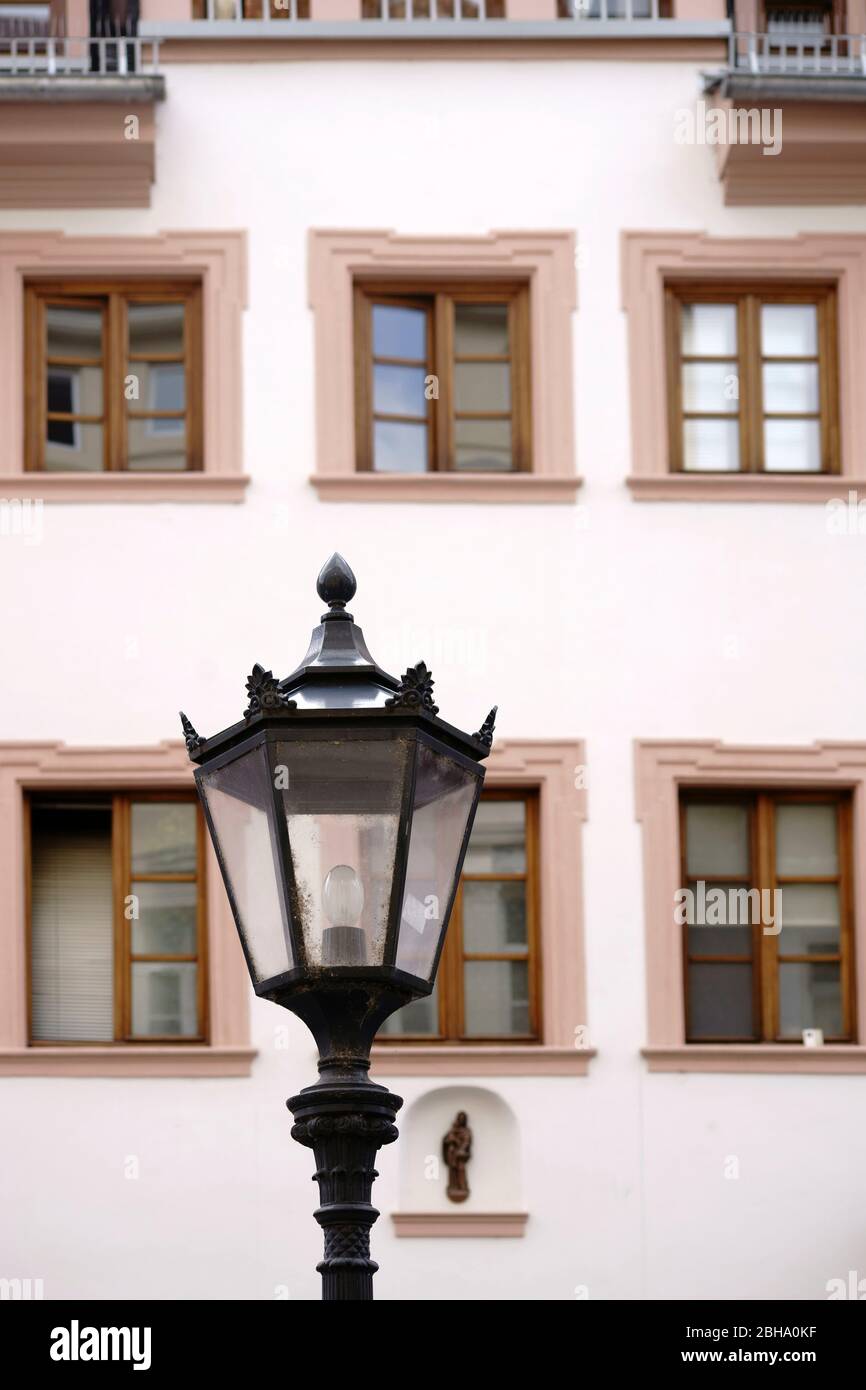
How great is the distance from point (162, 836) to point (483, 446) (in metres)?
2.80

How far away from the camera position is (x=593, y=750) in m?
17.5

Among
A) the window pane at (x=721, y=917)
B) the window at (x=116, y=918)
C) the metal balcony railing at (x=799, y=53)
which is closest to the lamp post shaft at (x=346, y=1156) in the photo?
the window at (x=116, y=918)

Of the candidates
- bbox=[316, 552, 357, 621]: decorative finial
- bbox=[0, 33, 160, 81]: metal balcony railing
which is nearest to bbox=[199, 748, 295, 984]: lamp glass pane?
bbox=[316, 552, 357, 621]: decorative finial

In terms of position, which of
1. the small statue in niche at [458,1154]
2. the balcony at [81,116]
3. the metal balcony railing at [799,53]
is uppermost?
the metal balcony railing at [799,53]

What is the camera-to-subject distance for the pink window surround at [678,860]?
17125 millimetres

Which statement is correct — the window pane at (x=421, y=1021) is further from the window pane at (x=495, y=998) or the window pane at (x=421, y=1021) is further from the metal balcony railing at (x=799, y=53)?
the metal balcony railing at (x=799, y=53)

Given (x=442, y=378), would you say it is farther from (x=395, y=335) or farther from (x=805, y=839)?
(x=805, y=839)

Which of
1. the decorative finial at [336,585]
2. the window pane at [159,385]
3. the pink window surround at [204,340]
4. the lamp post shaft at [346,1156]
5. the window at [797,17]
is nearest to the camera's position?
the lamp post shaft at [346,1156]

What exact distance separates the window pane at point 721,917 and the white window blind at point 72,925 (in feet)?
10.1

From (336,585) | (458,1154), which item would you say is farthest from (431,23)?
(336,585)

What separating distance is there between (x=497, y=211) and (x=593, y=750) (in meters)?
3.09

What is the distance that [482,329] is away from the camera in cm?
1820
